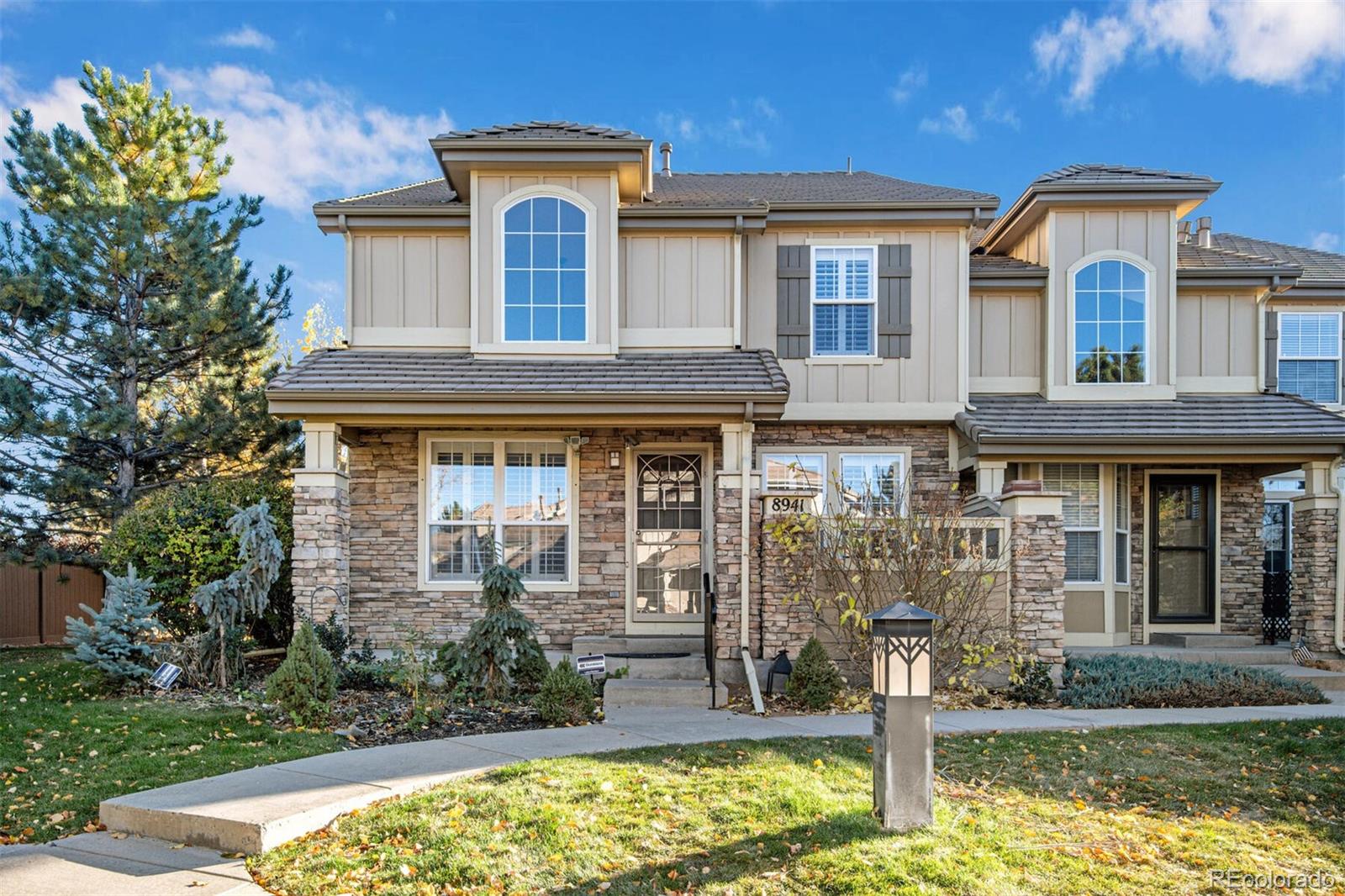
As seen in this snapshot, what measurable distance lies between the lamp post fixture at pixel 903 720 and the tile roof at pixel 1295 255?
10.7m

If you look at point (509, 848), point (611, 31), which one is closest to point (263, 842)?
point (509, 848)

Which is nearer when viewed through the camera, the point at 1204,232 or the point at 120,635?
the point at 120,635

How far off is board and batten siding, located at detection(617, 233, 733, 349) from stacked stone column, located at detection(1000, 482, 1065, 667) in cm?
415

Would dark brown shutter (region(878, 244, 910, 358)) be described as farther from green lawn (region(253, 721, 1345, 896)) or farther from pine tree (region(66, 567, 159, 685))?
pine tree (region(66, 567, 159, 685))

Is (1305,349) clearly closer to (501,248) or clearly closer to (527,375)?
(527,375)

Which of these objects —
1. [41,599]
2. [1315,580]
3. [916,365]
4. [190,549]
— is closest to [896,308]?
[916,365]

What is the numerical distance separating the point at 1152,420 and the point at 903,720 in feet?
26.9

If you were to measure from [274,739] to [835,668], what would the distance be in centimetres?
494

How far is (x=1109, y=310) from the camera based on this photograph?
1223 cm

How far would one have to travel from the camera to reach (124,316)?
1463 cm

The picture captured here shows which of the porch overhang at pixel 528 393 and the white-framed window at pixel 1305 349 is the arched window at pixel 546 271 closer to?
the porch overhang at pixel 528 393

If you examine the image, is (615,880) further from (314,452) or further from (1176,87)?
(1176,87)

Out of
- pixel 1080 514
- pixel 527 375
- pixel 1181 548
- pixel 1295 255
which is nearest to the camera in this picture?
pixel 527 375

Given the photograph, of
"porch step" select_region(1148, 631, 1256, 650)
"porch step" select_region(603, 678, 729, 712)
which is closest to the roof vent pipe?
"porch step" select_region(1148, 631, 1256, 650)
